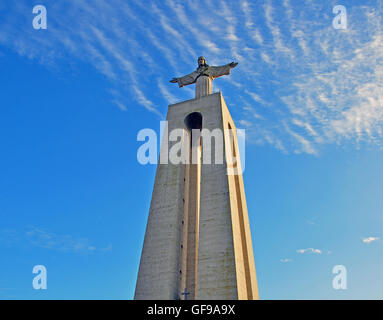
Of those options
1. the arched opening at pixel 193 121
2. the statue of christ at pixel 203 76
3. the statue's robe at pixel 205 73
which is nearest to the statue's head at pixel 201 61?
the statue of christ at pixel 203 76

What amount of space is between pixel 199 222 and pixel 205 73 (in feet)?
41.6

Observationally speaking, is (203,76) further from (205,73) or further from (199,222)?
(199,222)

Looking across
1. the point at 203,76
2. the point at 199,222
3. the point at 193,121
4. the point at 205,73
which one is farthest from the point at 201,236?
the point at 205,73

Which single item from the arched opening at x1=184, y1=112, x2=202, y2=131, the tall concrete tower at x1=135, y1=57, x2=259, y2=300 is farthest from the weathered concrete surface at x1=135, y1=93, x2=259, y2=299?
the arched opening at x1=184, y1=112, x2=202, y2=131

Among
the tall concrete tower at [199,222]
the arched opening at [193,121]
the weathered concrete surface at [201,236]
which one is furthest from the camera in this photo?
the arched opening at [193,121]

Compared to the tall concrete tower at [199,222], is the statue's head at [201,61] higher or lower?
higher

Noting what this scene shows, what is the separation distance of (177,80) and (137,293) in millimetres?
16566

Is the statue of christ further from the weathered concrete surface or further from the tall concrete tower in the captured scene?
the weathered concrete surface

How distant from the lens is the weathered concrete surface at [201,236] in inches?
632

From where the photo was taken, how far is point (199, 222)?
17781 millimetres

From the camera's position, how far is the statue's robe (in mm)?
24969

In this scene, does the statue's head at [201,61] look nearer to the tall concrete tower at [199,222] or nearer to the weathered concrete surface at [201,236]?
the tall concrete tower at [199,222]
